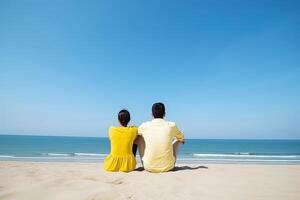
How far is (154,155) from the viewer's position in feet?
15.8

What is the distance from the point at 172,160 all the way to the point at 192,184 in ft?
4.11

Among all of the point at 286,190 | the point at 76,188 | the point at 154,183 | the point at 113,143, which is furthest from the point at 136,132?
the point at 286,190

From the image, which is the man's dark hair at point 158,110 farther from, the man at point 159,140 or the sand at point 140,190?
the sand at point 140,190

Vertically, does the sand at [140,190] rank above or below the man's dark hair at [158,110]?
below

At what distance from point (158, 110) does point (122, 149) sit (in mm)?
1208

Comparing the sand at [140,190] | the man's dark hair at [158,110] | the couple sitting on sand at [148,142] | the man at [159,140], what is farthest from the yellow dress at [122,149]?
the sand at [140,190]

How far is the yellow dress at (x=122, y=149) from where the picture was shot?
4.91 m

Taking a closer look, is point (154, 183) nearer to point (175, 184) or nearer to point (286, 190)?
point (175, 184)

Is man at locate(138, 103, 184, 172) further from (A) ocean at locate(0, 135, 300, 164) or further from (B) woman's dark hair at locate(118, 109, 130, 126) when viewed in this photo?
(A) ocean at locate(0, 135, 300, 164)

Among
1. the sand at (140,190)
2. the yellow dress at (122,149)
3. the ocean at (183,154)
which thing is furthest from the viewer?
the ocean at (183,154)

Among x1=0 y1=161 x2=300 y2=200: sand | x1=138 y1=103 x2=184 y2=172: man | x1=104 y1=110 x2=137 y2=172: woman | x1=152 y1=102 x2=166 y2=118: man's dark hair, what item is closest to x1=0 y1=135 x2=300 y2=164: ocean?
x1=138 y1=103 x2=184 y2=172: man

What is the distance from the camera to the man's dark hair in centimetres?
493

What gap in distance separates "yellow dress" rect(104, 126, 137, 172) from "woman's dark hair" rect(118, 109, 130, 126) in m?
0.18

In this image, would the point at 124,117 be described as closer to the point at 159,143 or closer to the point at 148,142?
the point at 148,142
